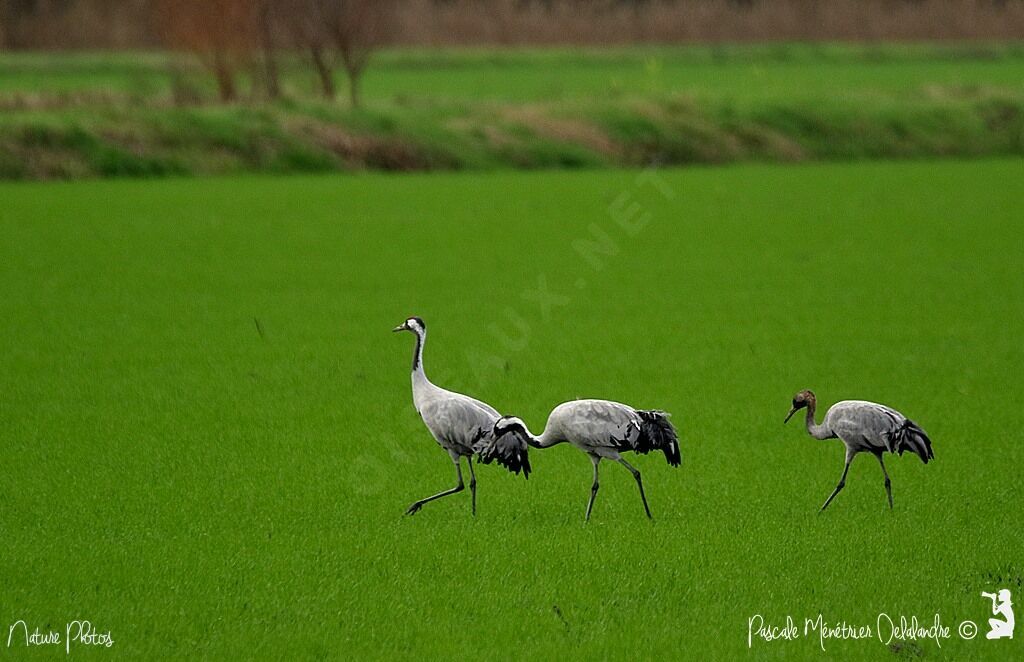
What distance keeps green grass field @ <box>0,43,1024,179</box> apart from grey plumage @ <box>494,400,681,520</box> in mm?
24665

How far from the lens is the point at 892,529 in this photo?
8398 millimetres

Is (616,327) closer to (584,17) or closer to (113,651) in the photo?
(113,651)

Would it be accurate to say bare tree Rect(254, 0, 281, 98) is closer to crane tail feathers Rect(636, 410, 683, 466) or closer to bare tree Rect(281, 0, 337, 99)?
bare tree Rect(281, 0, 337, 99)

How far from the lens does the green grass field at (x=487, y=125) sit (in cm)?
3164

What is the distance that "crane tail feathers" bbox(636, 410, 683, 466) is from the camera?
779 centimetres

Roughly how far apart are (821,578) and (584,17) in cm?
5074

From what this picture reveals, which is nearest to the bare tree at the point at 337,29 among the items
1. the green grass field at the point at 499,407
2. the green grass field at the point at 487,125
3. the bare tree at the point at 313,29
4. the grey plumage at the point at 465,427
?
the bare tree at the point at 313,29

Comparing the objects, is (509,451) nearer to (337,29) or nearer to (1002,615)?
(1002,615)

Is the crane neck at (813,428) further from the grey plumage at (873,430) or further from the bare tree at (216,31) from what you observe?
the bare tree at (216,31)

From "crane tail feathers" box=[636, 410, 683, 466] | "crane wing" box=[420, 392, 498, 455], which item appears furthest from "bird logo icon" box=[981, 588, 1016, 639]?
"crane wing" box=[420, 392, 498, 455]

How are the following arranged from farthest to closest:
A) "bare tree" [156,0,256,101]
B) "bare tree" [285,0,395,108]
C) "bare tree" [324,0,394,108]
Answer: "bare tree" [285,0,395,108] < "bare tree" [324,0,394,108] < "bare tree" [156,0,256,101]

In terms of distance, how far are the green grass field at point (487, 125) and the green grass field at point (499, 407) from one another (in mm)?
7248

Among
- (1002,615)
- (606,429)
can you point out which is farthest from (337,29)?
(1002,615)

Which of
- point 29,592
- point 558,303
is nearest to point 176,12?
point 558,303
